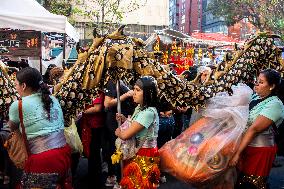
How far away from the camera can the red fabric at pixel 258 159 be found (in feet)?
14.4

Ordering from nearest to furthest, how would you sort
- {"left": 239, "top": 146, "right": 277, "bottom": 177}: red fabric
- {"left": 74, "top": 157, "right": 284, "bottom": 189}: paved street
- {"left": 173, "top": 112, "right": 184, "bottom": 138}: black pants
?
{"left": 239, "top": 146, "right": 277, "bottom": 177}: red fabric < {"left": 74, "top": 157, "right": 284, "bottom": 189}: paved street < {"left": 173, "top": 112, "right": 184, "bottom": 138}: black pants

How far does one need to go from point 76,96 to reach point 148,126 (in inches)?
29.4

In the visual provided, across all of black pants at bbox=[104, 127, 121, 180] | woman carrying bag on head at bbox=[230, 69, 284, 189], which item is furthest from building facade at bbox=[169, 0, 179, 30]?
woman carrying bag on head at bbox=[230, 69, 284, 189]

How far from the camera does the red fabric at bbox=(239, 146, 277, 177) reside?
14.4 ft

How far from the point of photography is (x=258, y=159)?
4.38 meters

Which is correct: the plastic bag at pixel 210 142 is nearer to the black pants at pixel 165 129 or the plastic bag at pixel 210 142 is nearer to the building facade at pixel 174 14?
the black pants at pixel 165 129

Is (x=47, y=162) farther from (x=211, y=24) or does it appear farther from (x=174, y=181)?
(x=211, y=24)

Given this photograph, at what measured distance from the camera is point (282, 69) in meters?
5.00

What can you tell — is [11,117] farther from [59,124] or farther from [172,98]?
[172,98]

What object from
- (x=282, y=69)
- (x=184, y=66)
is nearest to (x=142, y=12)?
(x=184, y=66)

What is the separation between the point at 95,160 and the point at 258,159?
290 cm

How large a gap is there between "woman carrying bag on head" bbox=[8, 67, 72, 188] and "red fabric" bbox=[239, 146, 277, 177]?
1.85 metres

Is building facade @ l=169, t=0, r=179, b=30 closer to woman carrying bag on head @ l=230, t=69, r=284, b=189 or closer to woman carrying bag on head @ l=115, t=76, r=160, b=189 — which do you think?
woman carrying bag on head @ l=230, t=69, r=284, b=189

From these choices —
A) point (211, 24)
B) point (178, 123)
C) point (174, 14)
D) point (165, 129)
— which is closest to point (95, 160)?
point (165, 129)
